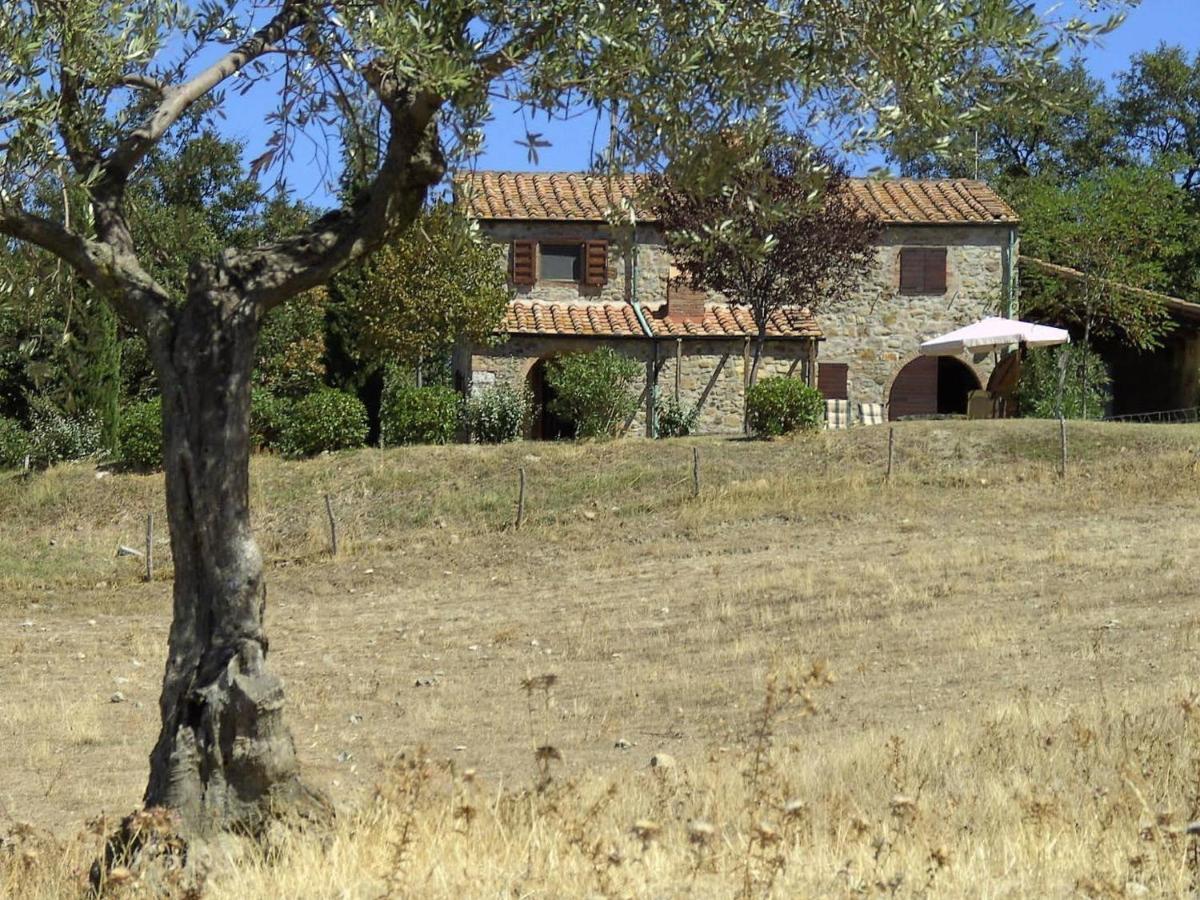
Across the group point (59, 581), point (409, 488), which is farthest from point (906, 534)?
point (59, 581)

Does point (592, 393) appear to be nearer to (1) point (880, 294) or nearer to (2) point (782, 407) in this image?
(2) point (782, 407)

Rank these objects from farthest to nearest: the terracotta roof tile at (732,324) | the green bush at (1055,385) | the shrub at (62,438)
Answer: the terracotta roof tile at (732,324) → the green bush at (1055,385) → the shrub at (62,438)

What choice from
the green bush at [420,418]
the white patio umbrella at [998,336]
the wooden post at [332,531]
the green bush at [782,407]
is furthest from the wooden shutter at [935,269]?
the wooden post at [332,531]

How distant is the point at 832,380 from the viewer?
124 ft

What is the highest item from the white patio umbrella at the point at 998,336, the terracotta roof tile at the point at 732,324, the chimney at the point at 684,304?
the chimney at the point at 684,304

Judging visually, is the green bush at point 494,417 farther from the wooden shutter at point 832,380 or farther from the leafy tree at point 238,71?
the leafy tree at point 238,71

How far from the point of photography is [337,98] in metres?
9.84

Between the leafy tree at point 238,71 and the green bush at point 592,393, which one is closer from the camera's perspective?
the leafy tree at point 238,71

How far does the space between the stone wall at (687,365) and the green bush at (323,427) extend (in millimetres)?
4774

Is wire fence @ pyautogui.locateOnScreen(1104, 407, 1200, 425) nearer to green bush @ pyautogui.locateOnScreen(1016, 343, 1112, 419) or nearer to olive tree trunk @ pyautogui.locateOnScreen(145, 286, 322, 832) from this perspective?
green bush @ pyautogui.locateOnScreen(1016, 343, 1112, 419)

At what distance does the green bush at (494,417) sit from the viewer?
32469 millimetres

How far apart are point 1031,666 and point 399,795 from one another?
28.0ft

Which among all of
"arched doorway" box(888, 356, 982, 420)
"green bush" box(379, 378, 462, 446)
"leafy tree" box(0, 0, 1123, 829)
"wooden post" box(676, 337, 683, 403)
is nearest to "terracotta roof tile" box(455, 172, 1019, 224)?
"arched doorway" box(888, 356, 982, 420)

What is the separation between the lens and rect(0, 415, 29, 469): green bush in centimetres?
3191
